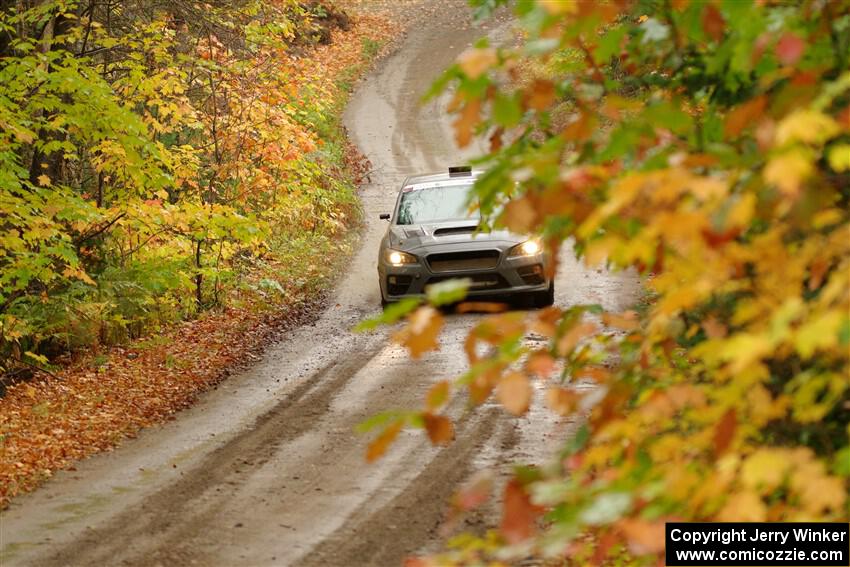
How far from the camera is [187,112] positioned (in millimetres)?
13766

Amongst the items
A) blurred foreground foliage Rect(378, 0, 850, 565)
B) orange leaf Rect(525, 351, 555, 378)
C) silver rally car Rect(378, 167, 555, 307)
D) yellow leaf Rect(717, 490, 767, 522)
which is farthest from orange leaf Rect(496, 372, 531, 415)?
silver rally car Rect(378, 167, 555, 307)

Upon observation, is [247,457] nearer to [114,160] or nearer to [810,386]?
[114,160]

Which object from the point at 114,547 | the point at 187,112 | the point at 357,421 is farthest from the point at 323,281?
the point at 114,547

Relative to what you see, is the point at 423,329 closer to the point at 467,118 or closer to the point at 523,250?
the point at 467,118

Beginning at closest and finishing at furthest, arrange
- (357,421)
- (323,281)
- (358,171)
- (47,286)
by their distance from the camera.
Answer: (357,421) < (47,286) < (323,281) < (358,171)

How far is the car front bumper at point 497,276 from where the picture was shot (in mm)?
12984

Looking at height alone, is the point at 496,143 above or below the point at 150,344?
above

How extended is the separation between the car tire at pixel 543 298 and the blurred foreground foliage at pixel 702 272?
9.74 meters

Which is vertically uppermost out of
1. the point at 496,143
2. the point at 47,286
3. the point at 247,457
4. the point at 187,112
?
the point at 187,112

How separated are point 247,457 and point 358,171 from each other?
18011 millimetres

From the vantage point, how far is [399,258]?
13.5 metres

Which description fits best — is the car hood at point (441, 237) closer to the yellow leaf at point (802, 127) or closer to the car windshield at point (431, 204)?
the car windshield at point (431, 204)

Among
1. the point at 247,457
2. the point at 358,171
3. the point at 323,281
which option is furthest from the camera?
the point at 358,171

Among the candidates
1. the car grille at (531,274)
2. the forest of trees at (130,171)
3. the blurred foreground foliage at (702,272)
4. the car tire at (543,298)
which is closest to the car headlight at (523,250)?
the car grille at (531,274)
